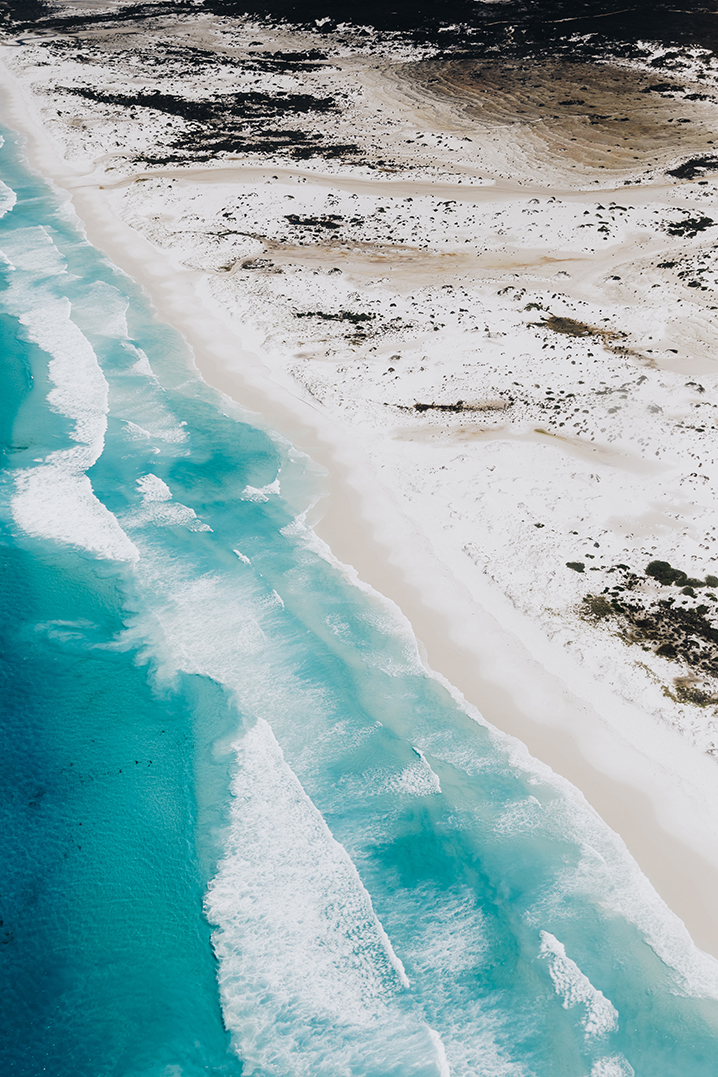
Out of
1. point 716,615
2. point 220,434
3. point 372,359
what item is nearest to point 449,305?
point 372,359

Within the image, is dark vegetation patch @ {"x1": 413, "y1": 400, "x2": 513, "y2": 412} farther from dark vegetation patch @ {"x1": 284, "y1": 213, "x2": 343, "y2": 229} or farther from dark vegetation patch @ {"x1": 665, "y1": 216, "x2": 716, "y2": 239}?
dark vegetation patch @ {"x1": 284, "y1": 213, "x2": 343, "y2": 229}

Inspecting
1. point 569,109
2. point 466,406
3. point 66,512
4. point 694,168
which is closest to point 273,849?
point 66,512

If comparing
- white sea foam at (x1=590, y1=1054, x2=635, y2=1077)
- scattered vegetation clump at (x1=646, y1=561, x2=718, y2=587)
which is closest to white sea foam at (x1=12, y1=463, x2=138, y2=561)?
scattered vegetation clump at (x1=646, y1=561, x2=718, y2=587)

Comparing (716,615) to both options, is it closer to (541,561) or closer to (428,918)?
(541,561)

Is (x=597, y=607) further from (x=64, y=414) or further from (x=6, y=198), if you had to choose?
(x=6, y=198)

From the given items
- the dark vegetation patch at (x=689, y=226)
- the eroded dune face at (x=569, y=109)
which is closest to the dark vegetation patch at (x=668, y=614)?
the dark vegetation patch at (x=689, y=226)

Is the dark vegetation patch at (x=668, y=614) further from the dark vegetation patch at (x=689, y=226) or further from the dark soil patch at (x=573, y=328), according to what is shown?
the dark vegetation patch at (x=689, y=226)
